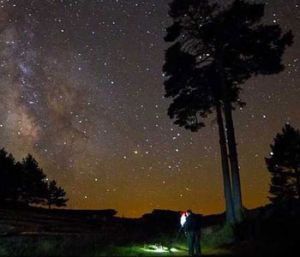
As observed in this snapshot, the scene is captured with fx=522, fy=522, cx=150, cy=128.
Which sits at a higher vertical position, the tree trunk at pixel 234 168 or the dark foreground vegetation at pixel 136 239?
the tree trunk at pixel 234 168

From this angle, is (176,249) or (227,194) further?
(227,194)

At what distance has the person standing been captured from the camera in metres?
21.6

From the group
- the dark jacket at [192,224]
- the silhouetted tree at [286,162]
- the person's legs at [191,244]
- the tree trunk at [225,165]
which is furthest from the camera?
the silhouetted tree at [286,162]

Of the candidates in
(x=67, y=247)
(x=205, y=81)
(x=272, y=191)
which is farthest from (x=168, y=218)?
(x=67, y=247)

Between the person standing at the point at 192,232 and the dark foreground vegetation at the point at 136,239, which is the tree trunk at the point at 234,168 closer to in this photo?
the dark foreground vegetation at the point at 136,239

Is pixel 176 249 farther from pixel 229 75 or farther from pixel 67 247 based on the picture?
pixel 229 75

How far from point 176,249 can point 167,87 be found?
9655mm

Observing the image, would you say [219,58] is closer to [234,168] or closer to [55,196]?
[234,168]

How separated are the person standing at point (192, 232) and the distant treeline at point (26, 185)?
39.5 m

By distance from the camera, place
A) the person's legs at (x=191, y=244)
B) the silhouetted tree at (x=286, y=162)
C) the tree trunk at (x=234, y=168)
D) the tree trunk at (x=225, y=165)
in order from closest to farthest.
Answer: the person's legs at (x=191, y=244)
the tree trunk at (x=234, y=168)
the tree trunk at (x=225, y=165)
the silhouetted tree at (x=286, y=162)

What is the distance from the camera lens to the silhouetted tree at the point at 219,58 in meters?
28.3

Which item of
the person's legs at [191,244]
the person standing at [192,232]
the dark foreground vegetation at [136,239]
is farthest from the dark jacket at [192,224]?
the dark foreground vegetation at [136,239]

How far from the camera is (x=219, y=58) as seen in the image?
29047 mm

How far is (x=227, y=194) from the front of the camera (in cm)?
2895
